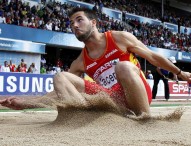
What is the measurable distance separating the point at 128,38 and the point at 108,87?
60cm

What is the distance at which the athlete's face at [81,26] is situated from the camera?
4004 millimetres

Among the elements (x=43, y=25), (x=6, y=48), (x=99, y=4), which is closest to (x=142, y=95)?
(x=6, y=48)

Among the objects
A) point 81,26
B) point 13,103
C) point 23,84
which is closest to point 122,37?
point 81,26

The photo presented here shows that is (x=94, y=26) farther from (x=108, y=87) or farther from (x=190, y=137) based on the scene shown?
(x=190, y=137)

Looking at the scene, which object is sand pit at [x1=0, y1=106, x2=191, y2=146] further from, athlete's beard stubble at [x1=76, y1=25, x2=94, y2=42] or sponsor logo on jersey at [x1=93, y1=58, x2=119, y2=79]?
athlete's beard stubble at [x1=76, y1=25, x2=94, y2=42]

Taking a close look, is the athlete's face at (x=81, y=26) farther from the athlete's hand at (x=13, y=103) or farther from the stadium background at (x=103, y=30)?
the stadium background at (x=103, y=30)

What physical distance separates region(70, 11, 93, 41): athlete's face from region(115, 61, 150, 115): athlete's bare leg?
1.94 ft

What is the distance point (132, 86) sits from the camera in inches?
145

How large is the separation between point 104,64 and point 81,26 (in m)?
0.50

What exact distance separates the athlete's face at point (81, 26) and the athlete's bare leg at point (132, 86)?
591mm

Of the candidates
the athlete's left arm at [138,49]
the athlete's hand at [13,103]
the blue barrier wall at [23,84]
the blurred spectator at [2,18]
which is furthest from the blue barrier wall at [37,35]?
the athlete's left arm at [138,49]

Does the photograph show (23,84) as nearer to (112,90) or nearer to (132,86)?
(112,90)

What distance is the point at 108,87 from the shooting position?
4.19 meters

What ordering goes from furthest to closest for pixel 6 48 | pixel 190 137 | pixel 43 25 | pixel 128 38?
pixel 43 25
pixel 6 48
pixel 128 38
pixel 190 137
